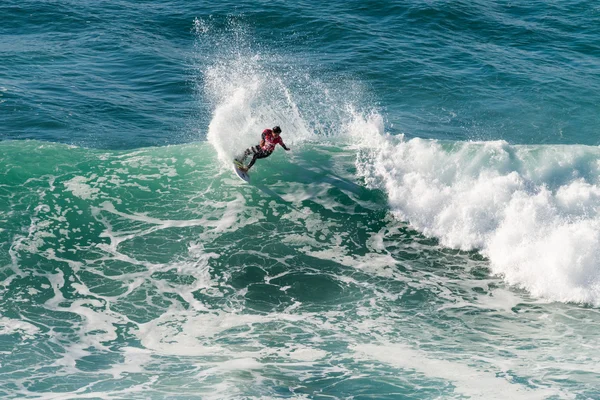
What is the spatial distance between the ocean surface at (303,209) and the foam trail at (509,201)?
2.6 inches

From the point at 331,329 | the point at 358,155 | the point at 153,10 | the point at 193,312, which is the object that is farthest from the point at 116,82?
the point at 331,329

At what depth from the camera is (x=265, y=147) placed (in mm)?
23047

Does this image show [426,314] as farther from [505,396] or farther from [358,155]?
[358,155]

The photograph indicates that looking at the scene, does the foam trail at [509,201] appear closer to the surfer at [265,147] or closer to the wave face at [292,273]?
the wave face at [292,273]

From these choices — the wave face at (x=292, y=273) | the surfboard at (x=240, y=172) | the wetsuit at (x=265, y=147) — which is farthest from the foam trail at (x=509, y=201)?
the surfboard at (x=240, y=172)

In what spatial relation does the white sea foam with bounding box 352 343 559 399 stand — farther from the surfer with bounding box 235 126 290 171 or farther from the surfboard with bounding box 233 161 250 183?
the surfboard with bounding box 233 161 250 183

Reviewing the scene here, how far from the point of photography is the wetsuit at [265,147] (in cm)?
2270

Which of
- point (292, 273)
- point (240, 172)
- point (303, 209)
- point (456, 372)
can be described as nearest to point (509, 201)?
point (303, 209)

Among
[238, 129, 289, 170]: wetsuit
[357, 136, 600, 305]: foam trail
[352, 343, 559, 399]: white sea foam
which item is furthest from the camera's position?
[238, 129, 289, 170]: wetsuit

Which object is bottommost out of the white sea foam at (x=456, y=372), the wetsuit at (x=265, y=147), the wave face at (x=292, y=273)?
the white sea foam at (x=456, y=372)

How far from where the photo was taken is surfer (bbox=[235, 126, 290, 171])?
74.1 feet

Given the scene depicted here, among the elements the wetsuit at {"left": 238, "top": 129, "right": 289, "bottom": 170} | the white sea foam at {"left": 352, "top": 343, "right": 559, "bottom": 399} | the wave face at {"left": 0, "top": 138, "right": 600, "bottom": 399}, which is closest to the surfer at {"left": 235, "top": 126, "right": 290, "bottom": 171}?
the wetsuit at {"left": 238, "top": 129, "right": 289, "bottom": 170}

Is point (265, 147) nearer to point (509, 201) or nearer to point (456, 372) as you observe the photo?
point (509, 201)

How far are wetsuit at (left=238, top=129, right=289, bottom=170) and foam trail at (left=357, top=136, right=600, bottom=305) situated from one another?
3.52m
